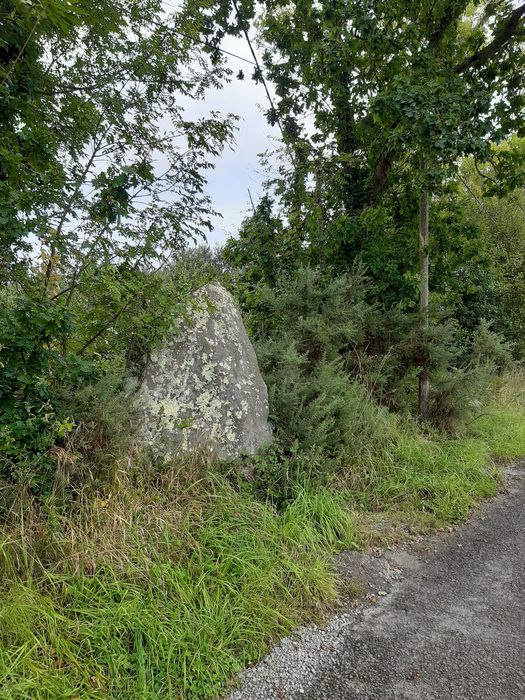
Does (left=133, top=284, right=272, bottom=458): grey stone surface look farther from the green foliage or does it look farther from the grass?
the green foliage

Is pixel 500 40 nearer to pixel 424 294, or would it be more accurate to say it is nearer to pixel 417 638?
pixel 424 294

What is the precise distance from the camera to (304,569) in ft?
Result: 8.77

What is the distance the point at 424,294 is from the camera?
5.75m

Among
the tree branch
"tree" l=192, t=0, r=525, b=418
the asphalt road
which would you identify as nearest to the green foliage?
the asphalt road

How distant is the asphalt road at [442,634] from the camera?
2.03m

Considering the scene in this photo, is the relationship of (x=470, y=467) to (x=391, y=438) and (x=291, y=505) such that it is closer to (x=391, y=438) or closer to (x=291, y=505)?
(x=391, y=438)

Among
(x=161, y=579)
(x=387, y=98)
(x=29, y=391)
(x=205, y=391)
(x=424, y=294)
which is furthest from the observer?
(x=424, y=294)

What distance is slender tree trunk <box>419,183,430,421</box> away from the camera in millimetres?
5613

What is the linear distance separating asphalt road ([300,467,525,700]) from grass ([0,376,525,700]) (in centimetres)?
30

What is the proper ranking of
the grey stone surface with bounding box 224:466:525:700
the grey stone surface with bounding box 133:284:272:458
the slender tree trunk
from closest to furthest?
the grey stone surface with bounding box 224:466:525:700
the grey stone surface with bounding box 133:284:272:458
the slender tree trunk

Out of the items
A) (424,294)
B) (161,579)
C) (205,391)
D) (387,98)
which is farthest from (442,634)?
(387,98)

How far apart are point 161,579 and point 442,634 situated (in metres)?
1.56

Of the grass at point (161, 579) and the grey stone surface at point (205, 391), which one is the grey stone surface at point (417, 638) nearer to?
the grass at point (161, 579)

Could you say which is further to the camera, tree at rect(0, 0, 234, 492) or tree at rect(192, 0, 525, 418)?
tree at rect(192, 0, 525, 418)
